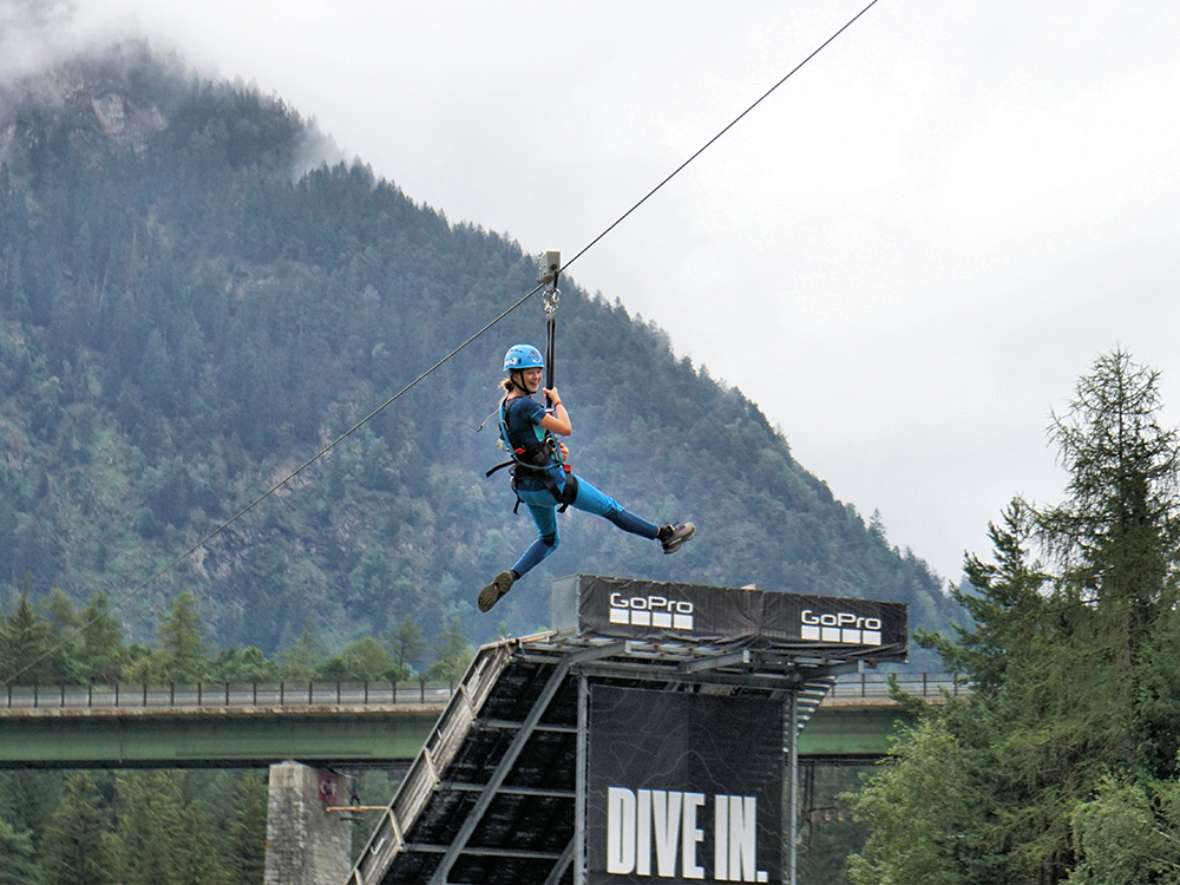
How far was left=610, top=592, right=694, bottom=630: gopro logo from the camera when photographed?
125 ft

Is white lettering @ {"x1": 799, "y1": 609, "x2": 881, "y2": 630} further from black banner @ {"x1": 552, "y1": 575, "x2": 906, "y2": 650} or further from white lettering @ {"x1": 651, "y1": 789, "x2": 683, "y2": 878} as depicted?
white lettering @ {"x1": 651, "y1": 789, "x2": 683, "y2": 878}

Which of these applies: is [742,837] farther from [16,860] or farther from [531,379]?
[16,860]

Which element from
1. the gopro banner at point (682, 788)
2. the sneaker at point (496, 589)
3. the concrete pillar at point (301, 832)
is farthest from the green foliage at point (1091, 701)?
the concrete pillar at point (301, 832)

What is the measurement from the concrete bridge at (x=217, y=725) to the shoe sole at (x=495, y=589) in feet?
205

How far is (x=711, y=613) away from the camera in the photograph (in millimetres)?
38562

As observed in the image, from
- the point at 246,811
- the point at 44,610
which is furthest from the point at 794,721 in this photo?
the point at 44,610

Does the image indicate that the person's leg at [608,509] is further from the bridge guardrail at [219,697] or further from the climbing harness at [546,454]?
the bridge guardrail at [219,697]

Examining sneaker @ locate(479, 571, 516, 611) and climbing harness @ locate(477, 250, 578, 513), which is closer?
climbing harness @ locate(477, 250, 578, 513)

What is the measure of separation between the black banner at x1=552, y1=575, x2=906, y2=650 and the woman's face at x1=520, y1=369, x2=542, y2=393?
356 inches

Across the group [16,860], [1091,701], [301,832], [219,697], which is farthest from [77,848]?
[1091,701]

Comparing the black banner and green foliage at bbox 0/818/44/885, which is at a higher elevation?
the black banner

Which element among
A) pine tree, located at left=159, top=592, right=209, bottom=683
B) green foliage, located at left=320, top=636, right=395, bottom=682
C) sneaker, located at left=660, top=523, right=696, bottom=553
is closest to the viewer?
sneaker, located at left=660, top=523, right=696, bottom=553

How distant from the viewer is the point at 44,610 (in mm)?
199750

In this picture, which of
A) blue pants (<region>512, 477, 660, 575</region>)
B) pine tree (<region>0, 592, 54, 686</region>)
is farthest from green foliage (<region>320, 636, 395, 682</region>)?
blue pants (<region>512, 477, 660, 575</region>)
